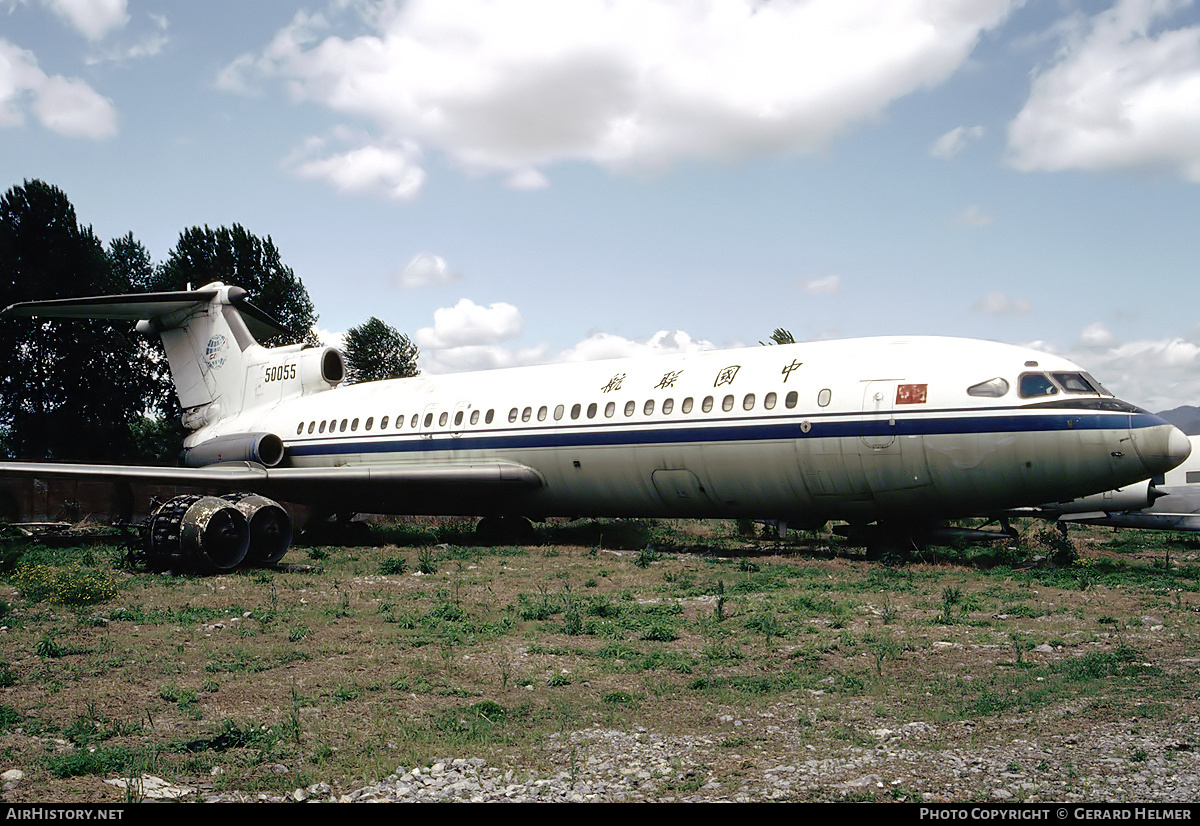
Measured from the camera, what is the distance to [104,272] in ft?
148

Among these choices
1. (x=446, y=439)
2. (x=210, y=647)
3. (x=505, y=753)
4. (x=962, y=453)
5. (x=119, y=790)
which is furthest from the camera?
(x=446, y=439)

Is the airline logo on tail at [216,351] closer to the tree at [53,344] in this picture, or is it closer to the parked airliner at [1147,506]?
the tree at [53,344]

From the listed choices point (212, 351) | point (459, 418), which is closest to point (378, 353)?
point (212, 351)

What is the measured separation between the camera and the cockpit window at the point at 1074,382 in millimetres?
14522

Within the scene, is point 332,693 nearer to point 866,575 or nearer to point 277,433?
point 866,575

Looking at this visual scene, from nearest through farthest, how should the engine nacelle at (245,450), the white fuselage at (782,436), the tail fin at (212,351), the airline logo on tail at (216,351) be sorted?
the white fuselage at (782,436), the engine nacelle at (245,450), the tail fin at (212,351), the airline logo on tail at (216,351)

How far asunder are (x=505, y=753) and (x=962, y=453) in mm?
11136

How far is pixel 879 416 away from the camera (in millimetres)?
15359

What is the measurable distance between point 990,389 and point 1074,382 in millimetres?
1325

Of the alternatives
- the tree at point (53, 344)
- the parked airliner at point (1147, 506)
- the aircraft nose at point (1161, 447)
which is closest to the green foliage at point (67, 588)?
the aircraft nose at point (1161, 447)

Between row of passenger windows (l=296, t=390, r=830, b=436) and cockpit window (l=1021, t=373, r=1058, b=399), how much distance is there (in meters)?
3.17

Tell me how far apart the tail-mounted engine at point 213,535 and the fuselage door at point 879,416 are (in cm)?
1045

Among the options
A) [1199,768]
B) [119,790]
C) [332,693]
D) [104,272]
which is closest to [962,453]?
[1199,768]

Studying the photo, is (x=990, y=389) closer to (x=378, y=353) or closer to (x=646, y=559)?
(x=646, y=559)
